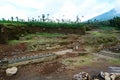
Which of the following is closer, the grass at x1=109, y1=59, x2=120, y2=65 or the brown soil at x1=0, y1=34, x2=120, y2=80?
the brown soil at x1=0, y1=34, x2=120, y2=80

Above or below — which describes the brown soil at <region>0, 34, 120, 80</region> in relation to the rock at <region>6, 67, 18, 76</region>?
below

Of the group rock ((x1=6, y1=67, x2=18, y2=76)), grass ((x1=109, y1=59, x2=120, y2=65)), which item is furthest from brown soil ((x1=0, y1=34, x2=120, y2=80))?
grass ((x1=109, y1=59, x2=120, y2=65))

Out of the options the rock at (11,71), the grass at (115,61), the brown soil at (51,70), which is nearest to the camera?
the brown soil at (51,70)

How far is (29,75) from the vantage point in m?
11.4

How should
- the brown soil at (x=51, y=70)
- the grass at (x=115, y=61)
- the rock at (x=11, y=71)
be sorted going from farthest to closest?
the grass at (x=115, y=61)
the rock at (x=11, y=71)
the brown soil at (x=51, y=70)

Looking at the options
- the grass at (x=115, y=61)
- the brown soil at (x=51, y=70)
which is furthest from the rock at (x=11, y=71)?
the grass at (x=115, y=61)

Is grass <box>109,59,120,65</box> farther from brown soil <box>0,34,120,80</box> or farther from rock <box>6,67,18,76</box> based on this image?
rock <box>6,67,18,76</box>

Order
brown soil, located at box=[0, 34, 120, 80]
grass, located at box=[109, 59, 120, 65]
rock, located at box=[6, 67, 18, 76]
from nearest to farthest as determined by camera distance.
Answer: brown soil, located at box=[0, 34, 120, 80]
rock, located at box=[6, 67, 18, 76]
grass, located at box=[109, 59, 120, 65]

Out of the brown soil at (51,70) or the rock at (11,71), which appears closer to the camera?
the brown soil at (51,70)

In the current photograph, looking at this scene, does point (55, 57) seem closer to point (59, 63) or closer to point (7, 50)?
point (59, 63)

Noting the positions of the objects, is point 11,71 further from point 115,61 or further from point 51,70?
point 115,61

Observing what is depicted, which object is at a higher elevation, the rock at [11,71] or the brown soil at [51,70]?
the rock at [11,71]

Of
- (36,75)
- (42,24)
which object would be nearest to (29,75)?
(36,75)

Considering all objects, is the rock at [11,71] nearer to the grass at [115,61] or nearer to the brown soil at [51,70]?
the brown soil at [51,70]
